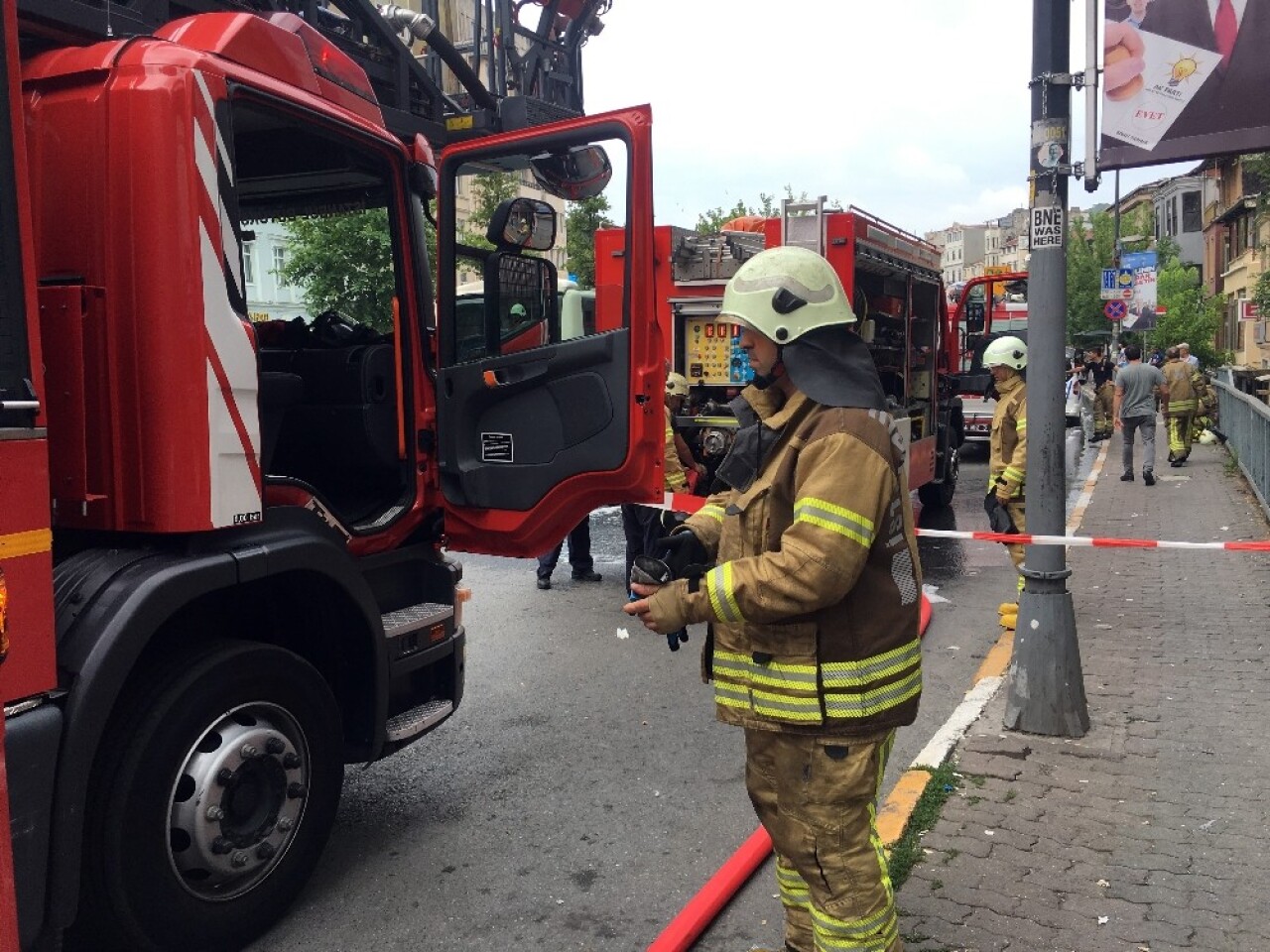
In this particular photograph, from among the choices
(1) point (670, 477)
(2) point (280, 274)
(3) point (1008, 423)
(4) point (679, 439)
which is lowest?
(1) point (670, 477)

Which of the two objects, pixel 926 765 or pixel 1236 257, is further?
pixel 1236 257

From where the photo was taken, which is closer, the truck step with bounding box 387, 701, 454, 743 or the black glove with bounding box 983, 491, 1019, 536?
the truck step with bounding box 387, 701, 454, 743

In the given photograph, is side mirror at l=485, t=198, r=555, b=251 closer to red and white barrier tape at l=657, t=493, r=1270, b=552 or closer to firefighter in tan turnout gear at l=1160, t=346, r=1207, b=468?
red and white barrier tape at l=657, t=493, r=1270, b=552

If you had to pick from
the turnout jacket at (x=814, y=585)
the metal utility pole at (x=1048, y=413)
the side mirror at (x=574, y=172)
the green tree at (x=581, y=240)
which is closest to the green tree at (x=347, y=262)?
the side mirror at (x=574, y=172)

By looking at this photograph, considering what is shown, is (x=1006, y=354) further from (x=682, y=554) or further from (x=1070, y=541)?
(x=682, y=554)

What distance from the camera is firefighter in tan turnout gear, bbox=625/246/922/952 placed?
2494mm

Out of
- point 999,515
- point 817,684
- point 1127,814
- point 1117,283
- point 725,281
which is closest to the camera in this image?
point 817,684

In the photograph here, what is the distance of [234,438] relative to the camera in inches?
121

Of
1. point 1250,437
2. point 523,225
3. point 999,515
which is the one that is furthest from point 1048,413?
point 1250,437

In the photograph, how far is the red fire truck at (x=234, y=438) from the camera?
264 cm

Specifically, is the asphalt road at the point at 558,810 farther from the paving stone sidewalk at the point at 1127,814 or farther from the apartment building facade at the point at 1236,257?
the apartment building facade at the point at 1236,257

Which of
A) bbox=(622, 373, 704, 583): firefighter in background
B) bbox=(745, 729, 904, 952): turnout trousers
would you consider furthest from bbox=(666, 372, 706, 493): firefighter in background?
bbox=(745, 729, 904, 952): turnout trousers

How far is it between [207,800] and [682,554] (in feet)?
5.16

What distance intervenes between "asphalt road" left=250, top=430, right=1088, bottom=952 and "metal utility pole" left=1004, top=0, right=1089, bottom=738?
63 centimetres
